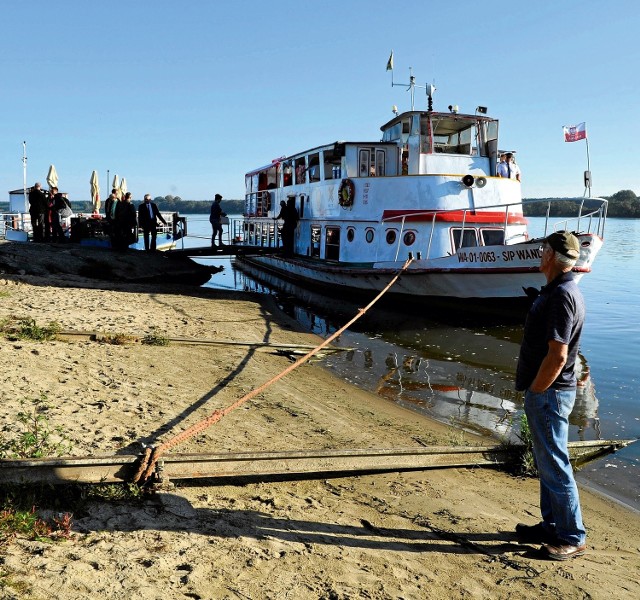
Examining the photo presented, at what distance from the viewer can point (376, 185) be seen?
1672 centimetres

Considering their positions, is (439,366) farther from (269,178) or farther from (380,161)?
(269,178)

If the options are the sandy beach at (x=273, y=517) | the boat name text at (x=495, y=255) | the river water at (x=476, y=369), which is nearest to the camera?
the sandy beach at (x=273, y=517)

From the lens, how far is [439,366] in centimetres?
1093

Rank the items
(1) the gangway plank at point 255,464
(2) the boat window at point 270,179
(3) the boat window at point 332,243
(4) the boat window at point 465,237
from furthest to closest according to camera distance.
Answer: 1. (2) the boat window at point 270,179
2. (3) the boat window at point 332,243
3. (4) the boat window at point 465,237
4. (1) the gangway plank at point 255,464

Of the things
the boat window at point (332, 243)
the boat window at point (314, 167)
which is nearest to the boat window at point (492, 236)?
the boat window at point (332, 243)

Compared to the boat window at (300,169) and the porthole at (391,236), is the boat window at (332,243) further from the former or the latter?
the boat window at (300,169)

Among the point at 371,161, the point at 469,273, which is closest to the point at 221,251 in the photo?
the point at 371,161

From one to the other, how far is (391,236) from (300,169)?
7.00 meters

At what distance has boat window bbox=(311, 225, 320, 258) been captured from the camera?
20506mm

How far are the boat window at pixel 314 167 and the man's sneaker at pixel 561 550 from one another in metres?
17.7

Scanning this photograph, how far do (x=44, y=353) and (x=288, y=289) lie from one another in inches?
591

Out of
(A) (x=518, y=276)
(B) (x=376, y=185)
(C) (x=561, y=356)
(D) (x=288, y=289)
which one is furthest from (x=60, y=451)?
(D) (x=288, y=289)

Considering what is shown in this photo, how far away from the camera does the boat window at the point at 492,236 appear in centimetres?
1577

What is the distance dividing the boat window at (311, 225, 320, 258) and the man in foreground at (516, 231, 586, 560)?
1674cm
